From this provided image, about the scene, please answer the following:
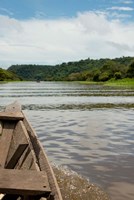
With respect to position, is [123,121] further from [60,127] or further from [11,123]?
[11,123]

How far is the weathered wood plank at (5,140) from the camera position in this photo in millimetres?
6824

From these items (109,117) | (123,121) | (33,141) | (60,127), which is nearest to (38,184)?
(33,141)

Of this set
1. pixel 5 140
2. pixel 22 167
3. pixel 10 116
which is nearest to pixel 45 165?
pixel 22 167

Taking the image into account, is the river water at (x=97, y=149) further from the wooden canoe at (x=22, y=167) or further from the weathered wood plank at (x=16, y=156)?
the weathered wood plank at (x=16, y=156)

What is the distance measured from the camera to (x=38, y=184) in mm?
4027

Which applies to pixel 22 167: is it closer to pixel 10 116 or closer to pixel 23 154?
pixel 23 154

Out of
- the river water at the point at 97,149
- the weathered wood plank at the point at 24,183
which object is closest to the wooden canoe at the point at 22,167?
the weathered wood plank at the point at 24,183

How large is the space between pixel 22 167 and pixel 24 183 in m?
1.70

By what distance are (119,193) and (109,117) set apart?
14040 mm

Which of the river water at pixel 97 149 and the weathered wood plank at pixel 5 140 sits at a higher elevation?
the weathered wood plank at pixel 5 140

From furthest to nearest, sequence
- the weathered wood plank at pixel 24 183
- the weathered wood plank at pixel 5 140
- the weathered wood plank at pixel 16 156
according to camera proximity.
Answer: the weathered wood plank at pixel 5 140, the weathered wood plank at pixel 16 156, the weathered wood plank at pixel 24 183

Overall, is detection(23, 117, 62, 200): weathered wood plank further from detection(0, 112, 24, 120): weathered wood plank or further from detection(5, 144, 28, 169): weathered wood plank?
detection(0, 112, 24, 120): weathered wood plank

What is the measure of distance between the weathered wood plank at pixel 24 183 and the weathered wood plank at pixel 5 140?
2.33 metres

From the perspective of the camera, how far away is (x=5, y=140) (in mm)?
7387
